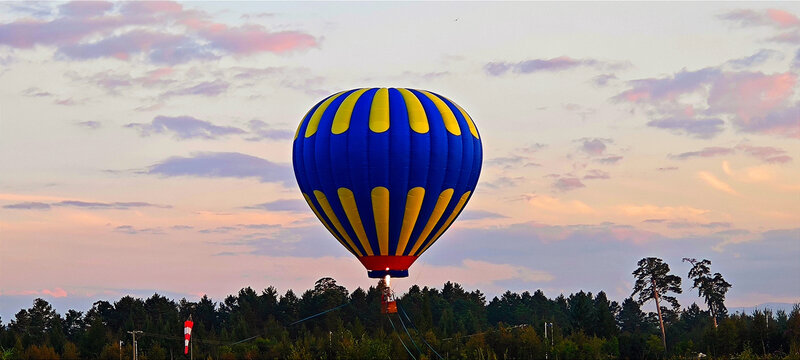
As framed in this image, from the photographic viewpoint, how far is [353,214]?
200 ft

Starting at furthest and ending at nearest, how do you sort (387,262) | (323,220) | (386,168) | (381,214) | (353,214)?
(323,220) → (387,262) → (353,214) → (381,214) → (386,168)

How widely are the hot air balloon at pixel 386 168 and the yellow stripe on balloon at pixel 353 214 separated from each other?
0.07 meters

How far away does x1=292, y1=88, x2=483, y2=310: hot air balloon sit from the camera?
195ft

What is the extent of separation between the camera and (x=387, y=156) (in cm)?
5912

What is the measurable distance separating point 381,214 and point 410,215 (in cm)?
167

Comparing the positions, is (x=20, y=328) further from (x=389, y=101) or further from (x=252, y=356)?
(x=389, y=101)

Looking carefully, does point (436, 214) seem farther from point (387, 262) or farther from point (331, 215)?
point (331, 215)

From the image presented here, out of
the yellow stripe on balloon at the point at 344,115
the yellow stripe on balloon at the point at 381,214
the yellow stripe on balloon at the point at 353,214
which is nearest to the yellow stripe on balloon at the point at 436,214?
the yellow stripe on balloon at the point at 381,214

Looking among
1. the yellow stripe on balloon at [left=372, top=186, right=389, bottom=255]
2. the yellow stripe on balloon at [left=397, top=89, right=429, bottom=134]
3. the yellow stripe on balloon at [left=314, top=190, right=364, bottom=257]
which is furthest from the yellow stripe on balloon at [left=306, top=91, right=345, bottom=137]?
the yellow stripe on balloon at [left=372, top=186, right=389, bottom=255]

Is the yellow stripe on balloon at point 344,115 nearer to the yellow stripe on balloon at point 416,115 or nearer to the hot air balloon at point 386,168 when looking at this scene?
the hot air balloon at point 386,168

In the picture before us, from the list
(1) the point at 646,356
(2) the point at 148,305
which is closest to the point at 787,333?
(1) the point at 646,356

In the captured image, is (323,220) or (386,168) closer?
(386,168)

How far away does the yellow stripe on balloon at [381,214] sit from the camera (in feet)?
196

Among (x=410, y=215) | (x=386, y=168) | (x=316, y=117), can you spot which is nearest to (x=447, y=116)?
(x=386, y=168)
